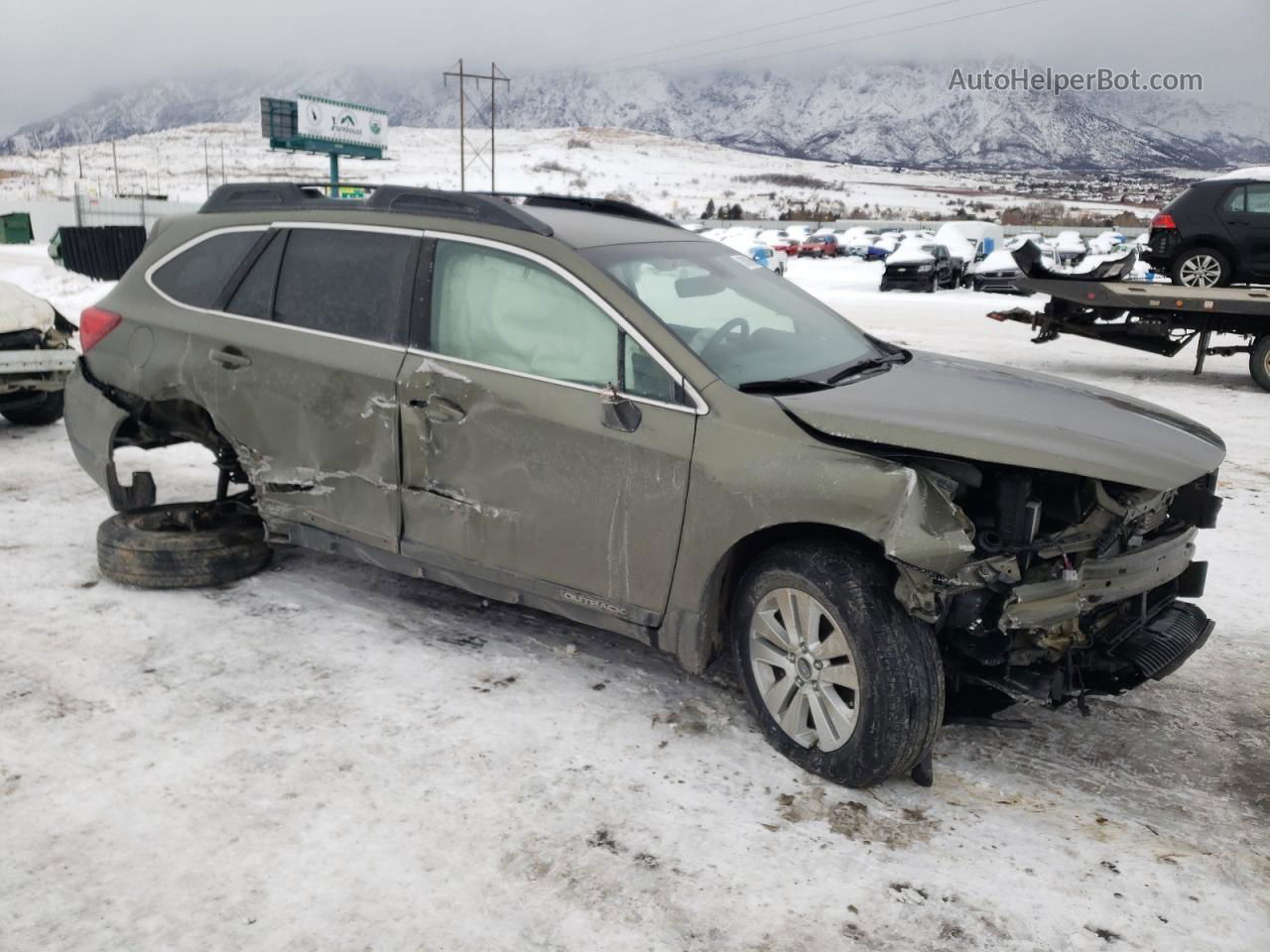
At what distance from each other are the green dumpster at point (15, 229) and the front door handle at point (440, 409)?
47579 mm

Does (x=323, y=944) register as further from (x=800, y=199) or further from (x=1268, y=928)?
(x=800, y=199)

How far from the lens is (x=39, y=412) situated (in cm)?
836

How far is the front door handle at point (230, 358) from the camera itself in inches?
186

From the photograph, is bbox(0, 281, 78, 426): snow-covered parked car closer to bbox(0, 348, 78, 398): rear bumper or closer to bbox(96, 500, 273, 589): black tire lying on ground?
bbox(0, 348, 78, 398): rear bumper

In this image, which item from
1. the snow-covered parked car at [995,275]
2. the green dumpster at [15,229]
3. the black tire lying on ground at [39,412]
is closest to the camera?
the black tire lying on ground at [39,412]

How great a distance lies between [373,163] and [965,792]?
126m

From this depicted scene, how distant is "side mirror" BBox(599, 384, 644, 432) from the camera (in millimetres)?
3715

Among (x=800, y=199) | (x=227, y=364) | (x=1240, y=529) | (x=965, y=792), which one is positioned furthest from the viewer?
(x=800, y=199)

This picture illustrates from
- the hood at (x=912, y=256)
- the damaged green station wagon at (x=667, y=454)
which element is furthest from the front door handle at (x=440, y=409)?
the hood at (x=912, y=256)

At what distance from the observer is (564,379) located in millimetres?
3918

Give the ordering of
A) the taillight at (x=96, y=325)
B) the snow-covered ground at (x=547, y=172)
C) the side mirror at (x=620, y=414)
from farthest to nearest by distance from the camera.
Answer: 1. the snow-covered ground at (x=547, y=172)
2. the taillight at (x=96, y=325)
3. the side mirror at (x=620, y=414)

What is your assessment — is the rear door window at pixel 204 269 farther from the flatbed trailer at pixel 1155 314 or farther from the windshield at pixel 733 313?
Result: the flatbed trailer at pixel 1155 314

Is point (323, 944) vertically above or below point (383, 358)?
below

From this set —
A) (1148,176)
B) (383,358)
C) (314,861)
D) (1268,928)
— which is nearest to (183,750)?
(314,861)
